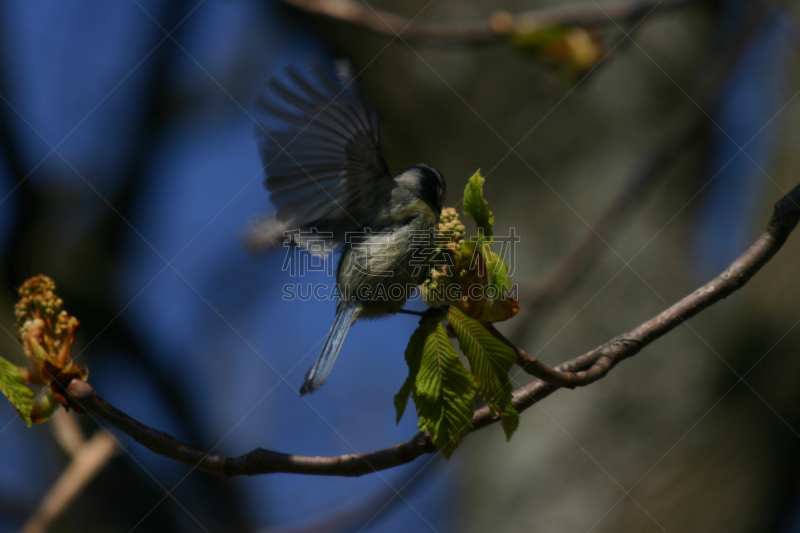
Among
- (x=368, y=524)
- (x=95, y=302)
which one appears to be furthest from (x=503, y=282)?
(x=95, y=302)

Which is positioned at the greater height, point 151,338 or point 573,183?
point 573,183

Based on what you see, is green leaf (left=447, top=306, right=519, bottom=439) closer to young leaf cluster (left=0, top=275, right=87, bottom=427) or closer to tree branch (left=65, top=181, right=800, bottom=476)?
tree branch (left=65, top=181, right=800, bottom=476)

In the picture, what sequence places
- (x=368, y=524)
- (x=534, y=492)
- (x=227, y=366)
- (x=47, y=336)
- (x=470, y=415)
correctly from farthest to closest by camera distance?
(x=227, y=366), (x=534, y=492), (x=368, y=524), (x=47, y=336), (x=470, y=415)

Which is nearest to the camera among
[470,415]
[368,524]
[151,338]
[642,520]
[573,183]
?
[470,415]

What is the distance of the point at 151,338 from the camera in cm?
414

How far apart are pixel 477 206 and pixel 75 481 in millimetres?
2115

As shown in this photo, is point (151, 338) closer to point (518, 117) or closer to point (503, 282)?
point (518, 117)

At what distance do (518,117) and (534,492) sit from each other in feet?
7.71

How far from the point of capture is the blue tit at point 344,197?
1741mm

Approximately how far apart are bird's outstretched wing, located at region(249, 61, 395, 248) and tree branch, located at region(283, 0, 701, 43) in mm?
1020

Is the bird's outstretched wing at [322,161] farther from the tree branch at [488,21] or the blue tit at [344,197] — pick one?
the tree branch at [488,21]

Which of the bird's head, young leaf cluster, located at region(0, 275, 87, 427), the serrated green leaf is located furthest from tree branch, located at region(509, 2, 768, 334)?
young leaf cluster, located at region(0, 275, 87, 427)

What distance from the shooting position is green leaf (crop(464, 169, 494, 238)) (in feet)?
4.44

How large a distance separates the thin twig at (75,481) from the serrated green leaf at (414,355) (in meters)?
1.59
